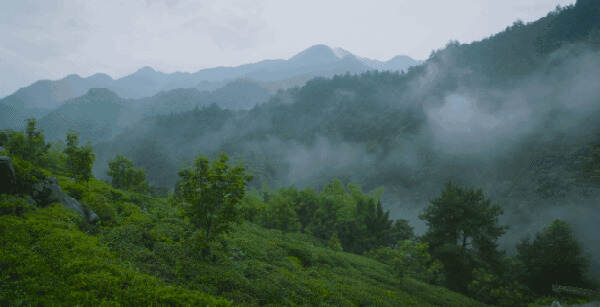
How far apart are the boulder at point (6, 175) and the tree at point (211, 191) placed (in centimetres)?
675

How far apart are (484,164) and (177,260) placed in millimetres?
160115

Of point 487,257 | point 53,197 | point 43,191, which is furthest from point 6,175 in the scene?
point 487,257

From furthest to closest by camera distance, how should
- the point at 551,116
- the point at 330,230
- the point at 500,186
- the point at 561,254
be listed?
the point at 551,116
the point at 500,186
the point at 330,230
the point at 561,254

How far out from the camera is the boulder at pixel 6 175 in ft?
36.3

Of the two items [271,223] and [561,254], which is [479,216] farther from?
[271,223]

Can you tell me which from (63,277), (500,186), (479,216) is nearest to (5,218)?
(63,277)

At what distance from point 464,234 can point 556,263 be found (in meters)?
9.49

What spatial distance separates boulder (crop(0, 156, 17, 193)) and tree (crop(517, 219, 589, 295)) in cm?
4316

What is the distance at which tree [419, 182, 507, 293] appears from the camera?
2862cm

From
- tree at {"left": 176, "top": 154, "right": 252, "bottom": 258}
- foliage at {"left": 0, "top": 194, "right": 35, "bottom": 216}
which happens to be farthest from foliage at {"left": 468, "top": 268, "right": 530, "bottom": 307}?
foliage at {"left": 0, "top": 194, "right": 35, "bottom": 216}

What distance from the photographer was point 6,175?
1126 cm

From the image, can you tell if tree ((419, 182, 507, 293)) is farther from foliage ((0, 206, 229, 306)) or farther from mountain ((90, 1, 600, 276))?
mountain ((90, 1, 600, 276))

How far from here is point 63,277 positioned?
7672mm

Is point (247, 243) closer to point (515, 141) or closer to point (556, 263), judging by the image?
point (556, 263)
